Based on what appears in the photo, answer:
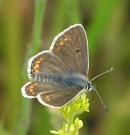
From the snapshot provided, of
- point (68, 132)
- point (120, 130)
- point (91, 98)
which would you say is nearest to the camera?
point (68, 132)

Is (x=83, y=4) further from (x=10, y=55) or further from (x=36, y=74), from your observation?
(x=36, y=74)

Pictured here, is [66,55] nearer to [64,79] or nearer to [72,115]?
[64,79]

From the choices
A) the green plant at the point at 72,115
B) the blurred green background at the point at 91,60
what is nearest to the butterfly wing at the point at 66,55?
the green plant at the point at 72,115

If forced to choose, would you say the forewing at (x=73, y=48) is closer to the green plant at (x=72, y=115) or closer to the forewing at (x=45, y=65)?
the forewing at (x=45, y=65)

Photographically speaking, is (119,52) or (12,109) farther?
(119,52)

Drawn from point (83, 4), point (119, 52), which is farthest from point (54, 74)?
point (83, 4)

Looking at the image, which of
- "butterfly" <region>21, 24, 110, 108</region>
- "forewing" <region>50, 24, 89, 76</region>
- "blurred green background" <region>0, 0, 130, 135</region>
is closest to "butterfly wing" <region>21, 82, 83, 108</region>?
"butterfly" <region>21, 24, 110, 108</region>

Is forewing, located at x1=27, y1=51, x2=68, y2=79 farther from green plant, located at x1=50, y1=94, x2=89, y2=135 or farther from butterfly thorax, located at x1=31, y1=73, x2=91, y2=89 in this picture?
green plant, located at x1=50, y1=94, x2=89, y2=135
